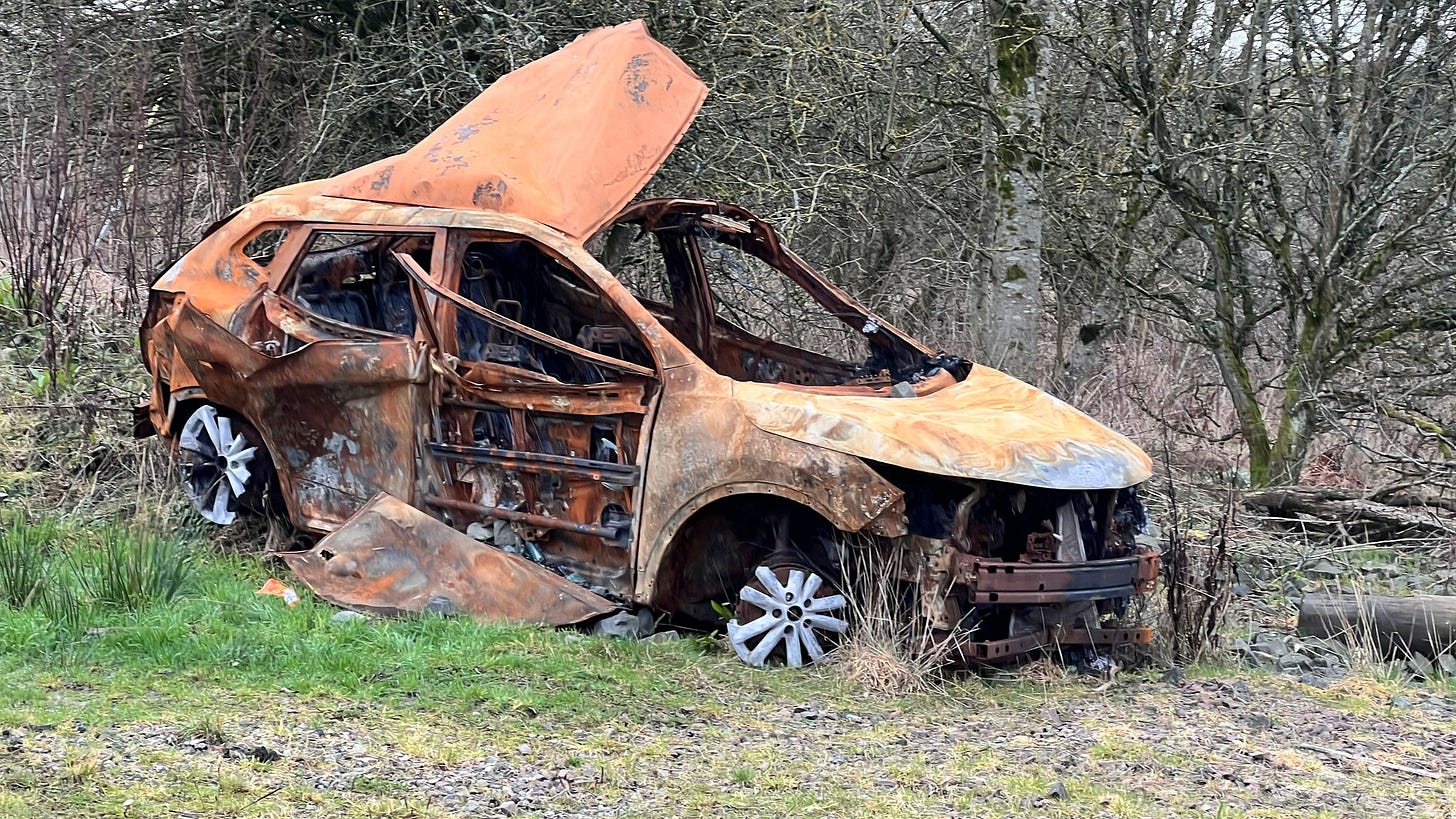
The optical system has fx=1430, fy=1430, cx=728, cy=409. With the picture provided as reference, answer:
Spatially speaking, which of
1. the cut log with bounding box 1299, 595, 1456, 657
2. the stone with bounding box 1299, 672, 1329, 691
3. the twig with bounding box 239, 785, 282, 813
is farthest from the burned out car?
the twig with bounding box 239, 785, 282, 813

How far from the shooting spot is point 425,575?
21.2 ft

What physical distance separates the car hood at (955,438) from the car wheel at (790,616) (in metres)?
0.64

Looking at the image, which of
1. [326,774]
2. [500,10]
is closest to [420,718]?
[326,774]

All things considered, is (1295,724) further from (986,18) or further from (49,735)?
(986,18)

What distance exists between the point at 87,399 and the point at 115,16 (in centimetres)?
400

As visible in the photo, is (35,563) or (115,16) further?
(115,16)

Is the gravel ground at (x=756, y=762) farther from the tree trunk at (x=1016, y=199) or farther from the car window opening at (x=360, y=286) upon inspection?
the tree trunk at (x=1016, y=199)

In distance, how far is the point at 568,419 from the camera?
21.3 ft

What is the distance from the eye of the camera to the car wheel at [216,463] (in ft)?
24.6

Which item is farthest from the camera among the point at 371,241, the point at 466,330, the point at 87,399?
the point at 87,399

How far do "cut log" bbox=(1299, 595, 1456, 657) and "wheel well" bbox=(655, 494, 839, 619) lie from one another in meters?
2.77

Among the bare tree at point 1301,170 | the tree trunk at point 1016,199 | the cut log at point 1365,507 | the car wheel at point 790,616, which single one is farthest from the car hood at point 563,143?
the cut log at point 1365,507

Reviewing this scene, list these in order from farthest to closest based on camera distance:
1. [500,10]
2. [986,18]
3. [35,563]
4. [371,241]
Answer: [500,10] < [986,18] < [371,241] < [35,563]

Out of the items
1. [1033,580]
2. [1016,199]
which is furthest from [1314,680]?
[1016,199]
